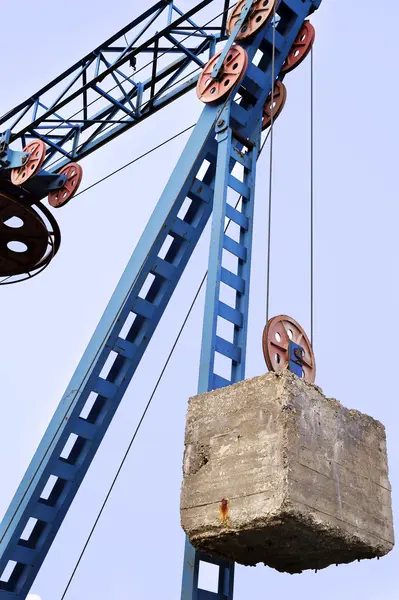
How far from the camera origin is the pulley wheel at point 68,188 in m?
15.1

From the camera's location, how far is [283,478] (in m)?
7.46

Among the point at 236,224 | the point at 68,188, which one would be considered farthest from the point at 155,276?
the point at 68,188

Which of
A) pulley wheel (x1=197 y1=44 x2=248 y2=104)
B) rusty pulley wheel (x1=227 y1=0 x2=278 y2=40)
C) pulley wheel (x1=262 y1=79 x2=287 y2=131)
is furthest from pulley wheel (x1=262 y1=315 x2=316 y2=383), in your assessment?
rusty pulley wheel (x1=227 y1=0 x2=278 y2=40)

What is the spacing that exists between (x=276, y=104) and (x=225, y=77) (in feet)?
3.42

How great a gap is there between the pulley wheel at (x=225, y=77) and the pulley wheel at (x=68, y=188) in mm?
4318

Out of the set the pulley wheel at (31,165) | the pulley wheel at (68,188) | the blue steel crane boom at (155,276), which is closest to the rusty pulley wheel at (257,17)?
the blue steel crane boom at (155,276)

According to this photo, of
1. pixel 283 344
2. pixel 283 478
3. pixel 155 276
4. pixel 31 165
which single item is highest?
pixel 31 165

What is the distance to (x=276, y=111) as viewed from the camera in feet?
39.0

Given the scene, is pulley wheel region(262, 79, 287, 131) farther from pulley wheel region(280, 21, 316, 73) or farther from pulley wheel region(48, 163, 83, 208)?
pulley wheel region(48, 163, 83, 208)

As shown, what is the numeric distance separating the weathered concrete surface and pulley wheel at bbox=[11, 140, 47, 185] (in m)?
7.10

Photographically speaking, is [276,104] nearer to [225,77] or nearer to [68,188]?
[225,77]

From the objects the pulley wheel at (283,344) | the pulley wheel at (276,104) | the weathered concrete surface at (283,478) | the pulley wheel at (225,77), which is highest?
the pulley wheel at (276,104)

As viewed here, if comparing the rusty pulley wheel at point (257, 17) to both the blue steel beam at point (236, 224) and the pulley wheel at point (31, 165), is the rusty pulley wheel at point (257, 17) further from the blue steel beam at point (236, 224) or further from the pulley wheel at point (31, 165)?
the pulley wheel at point (31, 165)

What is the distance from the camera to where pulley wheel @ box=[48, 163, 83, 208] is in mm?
15094
